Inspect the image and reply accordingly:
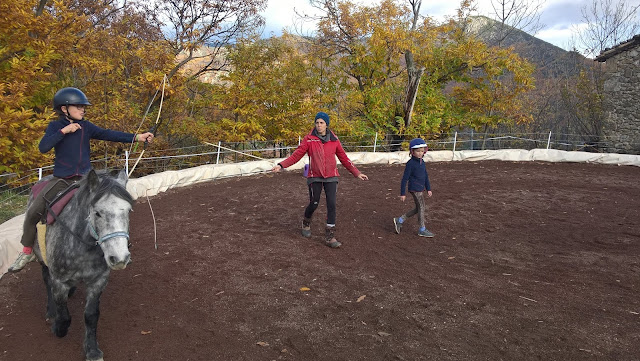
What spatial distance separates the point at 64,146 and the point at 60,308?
4.89 feet

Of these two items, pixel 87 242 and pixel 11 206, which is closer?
pixel 87 242

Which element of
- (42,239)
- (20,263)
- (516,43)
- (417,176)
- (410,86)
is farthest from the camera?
(516,43)

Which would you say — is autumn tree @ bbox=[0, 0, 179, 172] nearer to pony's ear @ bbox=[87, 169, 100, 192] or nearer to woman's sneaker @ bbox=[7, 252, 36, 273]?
woman's sneaker @ bbox=[7, 252, 36, 273]

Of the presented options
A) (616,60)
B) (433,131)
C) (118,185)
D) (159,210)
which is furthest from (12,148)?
(616,60)

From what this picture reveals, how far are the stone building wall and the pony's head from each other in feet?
76.3

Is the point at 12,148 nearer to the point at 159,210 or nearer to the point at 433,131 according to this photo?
the point at 159,210

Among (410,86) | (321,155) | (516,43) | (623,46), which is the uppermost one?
(516,43)

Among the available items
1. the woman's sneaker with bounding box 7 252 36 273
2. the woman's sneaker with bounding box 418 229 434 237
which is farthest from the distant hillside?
the woman's sneaker with bounding box 7 252 36 273

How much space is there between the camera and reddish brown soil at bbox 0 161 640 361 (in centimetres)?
379

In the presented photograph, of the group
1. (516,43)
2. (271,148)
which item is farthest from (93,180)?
(516,43)

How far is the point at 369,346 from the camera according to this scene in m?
3.78

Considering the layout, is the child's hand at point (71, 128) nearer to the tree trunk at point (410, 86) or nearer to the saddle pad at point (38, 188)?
the saddle pad at point (38, 188)

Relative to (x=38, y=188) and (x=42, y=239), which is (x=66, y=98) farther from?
(x=42, y=239)

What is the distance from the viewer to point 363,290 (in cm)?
503
